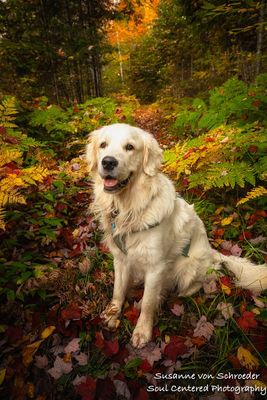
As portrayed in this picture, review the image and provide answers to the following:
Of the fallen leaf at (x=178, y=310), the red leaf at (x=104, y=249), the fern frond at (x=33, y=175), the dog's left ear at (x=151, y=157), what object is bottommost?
the fallen leaf at (x=178, y=310)

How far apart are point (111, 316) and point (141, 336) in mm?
385

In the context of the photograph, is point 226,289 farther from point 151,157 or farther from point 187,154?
point 187,154

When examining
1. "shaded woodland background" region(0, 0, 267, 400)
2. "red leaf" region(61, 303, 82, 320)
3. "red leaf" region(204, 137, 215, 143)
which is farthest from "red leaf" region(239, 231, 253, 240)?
"red leaf" region(61, 303, 82, 320)

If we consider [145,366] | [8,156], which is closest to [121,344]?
[145,366]

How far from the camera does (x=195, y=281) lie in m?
2.82

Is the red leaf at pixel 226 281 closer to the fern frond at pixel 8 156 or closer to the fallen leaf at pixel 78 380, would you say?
the fallen leaf at pixel 78 380

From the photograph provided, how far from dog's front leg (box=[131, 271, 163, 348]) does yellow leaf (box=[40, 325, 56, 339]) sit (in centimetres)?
76

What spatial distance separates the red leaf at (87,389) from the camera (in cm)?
200

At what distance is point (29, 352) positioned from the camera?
226cm

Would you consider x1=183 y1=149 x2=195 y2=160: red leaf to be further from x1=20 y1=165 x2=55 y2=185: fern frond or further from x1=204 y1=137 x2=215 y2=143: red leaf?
x1=20 y1=165 x2=55 y2=185: fern frond

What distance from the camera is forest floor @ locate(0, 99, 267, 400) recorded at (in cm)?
209

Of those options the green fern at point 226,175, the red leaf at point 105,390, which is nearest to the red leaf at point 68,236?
the red leaf at point 105,390

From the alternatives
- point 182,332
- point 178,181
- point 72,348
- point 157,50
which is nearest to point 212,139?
point 178,181

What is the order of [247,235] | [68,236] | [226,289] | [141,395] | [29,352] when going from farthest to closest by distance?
[68,236], [247,235], [226,289], [29,352], [141,395]
